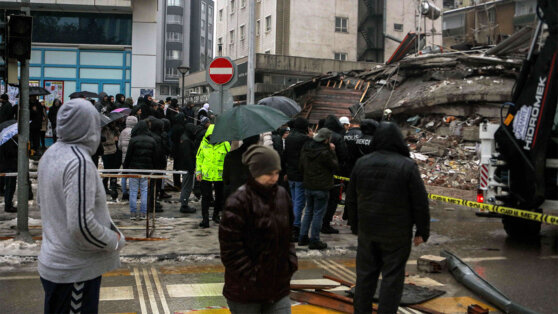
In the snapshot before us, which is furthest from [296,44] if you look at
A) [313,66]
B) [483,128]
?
[483,128]

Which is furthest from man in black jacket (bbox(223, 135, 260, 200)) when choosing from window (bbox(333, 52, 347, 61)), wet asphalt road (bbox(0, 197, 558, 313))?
window (bbox(333, 52, 347, 61))

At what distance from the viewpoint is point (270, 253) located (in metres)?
3.63

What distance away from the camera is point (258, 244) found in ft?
Answer: 11.9

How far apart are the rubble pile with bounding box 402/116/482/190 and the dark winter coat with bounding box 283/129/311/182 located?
28.6 feet

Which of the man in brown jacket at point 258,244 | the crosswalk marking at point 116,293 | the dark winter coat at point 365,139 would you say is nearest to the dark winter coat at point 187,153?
the dark winter coat at point 365,139

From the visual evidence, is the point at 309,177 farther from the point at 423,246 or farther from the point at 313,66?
the point at 313,66

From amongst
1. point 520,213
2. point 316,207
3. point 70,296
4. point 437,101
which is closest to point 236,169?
point 316,207

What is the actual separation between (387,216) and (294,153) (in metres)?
4.60

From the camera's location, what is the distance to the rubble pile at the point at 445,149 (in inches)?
693

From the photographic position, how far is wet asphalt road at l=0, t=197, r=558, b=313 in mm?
6035

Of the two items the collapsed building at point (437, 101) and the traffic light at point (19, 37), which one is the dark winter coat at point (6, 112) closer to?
Answer: the traffic light at point (19, 37)

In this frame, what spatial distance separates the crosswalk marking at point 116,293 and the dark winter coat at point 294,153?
12.1 ft

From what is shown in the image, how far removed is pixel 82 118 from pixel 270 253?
4.48 feet

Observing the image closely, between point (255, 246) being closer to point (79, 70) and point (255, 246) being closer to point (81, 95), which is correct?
point (81, 95)
